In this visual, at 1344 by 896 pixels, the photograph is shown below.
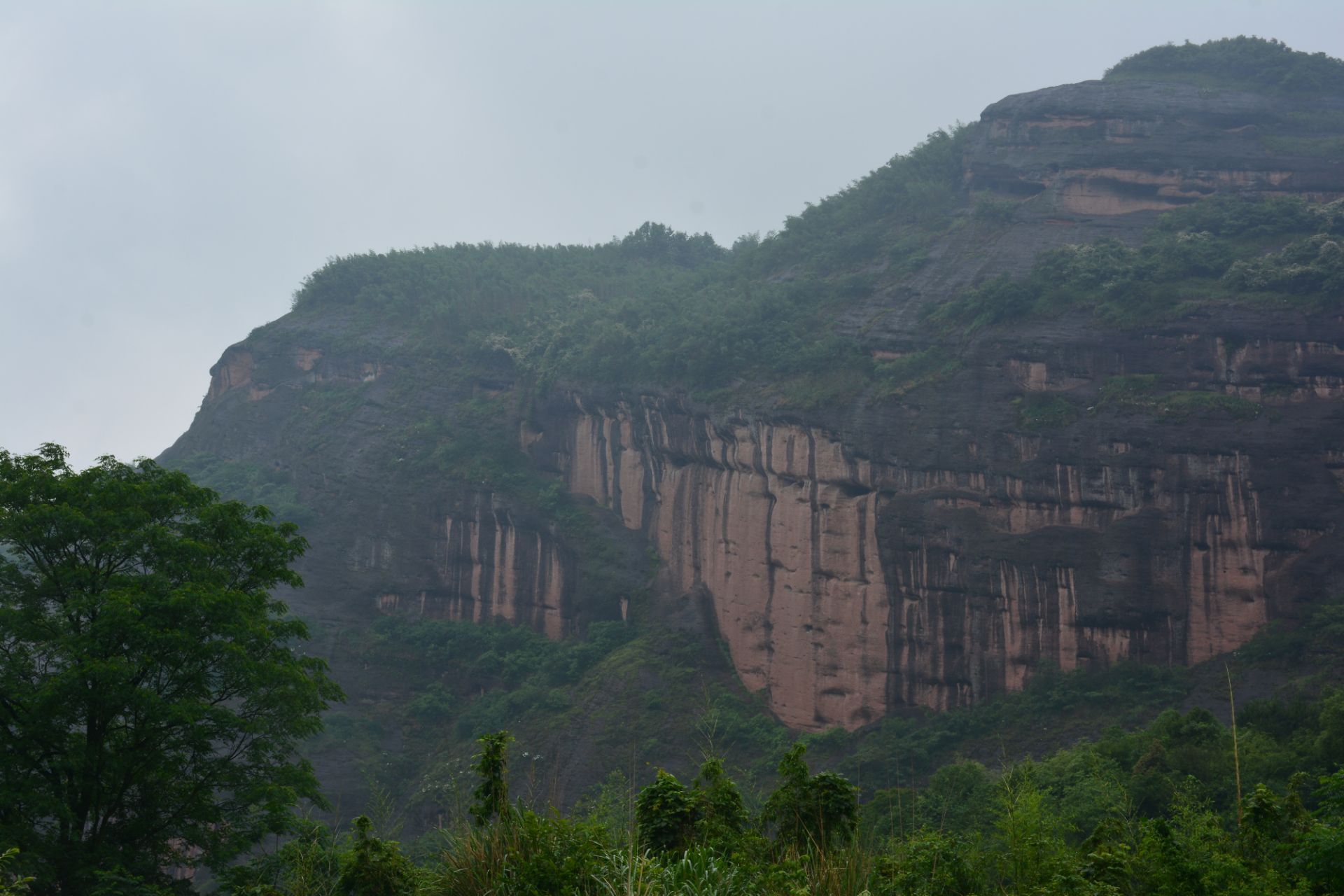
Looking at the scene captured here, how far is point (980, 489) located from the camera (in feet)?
119

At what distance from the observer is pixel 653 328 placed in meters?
48.5

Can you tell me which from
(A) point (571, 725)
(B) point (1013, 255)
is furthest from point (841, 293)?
(A) point (571, 725)

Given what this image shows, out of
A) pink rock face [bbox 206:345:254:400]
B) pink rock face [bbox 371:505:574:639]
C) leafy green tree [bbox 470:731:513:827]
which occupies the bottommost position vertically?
pink rock face [bbox 371:505:574:639]

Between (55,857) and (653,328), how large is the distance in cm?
3558

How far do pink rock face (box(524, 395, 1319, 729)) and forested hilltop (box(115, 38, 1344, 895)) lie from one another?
0.33 feet

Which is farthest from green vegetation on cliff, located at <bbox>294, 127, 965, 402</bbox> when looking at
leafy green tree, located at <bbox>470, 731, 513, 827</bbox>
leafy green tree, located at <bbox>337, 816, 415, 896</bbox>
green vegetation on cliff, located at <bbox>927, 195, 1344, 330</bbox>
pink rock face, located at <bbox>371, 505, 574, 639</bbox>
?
leafy green tree, located at <bbox>337, 816, 415, 896</bbox>

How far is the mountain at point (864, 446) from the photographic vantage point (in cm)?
3366

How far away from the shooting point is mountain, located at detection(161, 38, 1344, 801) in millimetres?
33656

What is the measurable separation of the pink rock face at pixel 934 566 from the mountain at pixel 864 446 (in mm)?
94

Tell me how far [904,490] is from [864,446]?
194 centimetres

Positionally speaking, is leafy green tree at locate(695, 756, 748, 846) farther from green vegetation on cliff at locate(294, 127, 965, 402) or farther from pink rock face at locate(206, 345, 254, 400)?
pink rock face at locate(206, 345, 254, 400)

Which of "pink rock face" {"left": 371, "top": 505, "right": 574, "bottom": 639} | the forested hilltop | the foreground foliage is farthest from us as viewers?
"pink rock face" {"left": 371, "top": 505, "right": 574, "bottom": 639}

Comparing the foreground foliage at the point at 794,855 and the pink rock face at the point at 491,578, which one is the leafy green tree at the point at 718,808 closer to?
the foreground foliage at the point at 794,855

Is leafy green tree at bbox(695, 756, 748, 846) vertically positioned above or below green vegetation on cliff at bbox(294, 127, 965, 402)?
below
